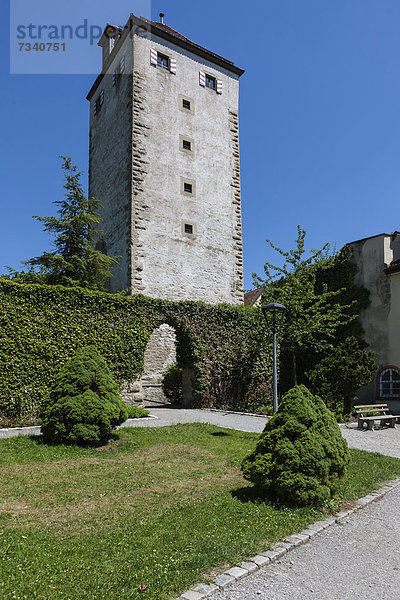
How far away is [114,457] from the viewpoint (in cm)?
736

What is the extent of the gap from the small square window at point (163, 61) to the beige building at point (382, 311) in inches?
514

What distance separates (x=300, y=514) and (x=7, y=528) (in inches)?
123

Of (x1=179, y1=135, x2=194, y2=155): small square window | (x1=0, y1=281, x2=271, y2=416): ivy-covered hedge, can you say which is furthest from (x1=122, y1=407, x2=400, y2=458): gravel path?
(x1=179, y1=135, x2=194, y2=155): small square window

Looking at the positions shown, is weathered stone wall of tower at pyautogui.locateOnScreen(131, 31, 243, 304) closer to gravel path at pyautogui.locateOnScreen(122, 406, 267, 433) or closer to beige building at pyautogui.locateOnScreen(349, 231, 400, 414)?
gravel path at pyautogui.locateOnScreen(122, 406, 267, 433)

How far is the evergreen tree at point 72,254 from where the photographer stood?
16.9 meters

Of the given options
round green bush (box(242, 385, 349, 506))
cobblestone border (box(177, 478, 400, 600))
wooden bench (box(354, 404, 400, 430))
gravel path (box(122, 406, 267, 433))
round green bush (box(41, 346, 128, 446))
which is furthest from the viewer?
wooden bench (box(354, 404, 400, 430))

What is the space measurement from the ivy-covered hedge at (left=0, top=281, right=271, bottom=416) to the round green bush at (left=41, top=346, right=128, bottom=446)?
8.89 ft

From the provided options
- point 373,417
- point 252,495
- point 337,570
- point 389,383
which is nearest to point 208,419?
point 373,417

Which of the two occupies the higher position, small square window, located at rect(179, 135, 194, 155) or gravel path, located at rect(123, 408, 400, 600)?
small square window, located at rect(179, 135, 194, 155)

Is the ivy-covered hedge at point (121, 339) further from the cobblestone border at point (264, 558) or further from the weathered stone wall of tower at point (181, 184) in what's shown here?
the cobblestone border at point (264, 558)

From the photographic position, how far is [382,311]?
51.4 feet

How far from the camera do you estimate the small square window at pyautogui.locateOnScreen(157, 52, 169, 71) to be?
2062cm

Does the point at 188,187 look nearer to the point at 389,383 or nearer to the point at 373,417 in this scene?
the point at 389,383

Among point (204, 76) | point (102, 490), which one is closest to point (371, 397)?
point (102, 490)
